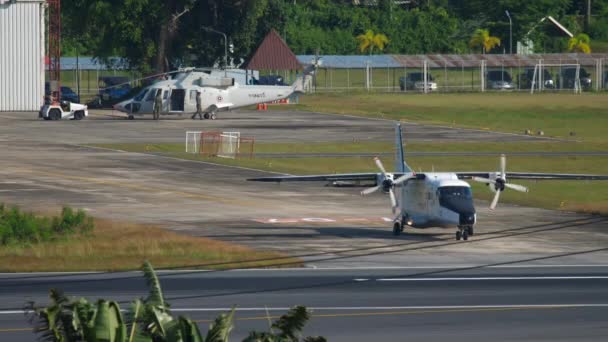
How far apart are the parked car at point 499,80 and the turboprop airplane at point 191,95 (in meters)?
47.0

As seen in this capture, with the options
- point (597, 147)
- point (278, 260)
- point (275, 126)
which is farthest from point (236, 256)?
point (275, 126)

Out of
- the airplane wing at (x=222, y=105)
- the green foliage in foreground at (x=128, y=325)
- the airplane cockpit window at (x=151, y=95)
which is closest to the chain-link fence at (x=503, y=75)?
the airplane wing at (x=222, y=105)

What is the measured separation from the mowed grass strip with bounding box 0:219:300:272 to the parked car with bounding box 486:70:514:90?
10250 cm

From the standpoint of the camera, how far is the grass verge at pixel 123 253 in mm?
33562

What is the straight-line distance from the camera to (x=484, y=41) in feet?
529

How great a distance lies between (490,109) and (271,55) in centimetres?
A: 2437

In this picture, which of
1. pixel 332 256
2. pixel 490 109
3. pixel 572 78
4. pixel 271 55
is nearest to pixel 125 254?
pixel 332 256

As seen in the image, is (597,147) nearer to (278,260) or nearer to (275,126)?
(275,126)

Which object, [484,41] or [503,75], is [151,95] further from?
[484,41]

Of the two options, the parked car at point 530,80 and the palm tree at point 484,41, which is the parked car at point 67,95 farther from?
the palm tree at point 484,41

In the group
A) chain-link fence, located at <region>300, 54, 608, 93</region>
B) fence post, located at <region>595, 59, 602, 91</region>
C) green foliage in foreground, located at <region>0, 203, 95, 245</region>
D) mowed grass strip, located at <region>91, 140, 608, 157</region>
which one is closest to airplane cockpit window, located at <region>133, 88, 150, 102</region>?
mowed grass strip, located at <region>91, 140, 608, 157</region>

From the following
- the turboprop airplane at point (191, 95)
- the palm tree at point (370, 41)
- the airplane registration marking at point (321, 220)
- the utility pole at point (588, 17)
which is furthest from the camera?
the utility pole at point (588, 17)

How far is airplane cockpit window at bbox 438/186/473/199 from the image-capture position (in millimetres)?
37594

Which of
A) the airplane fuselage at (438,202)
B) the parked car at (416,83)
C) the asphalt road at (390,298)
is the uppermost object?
the parked car at (416,83)
